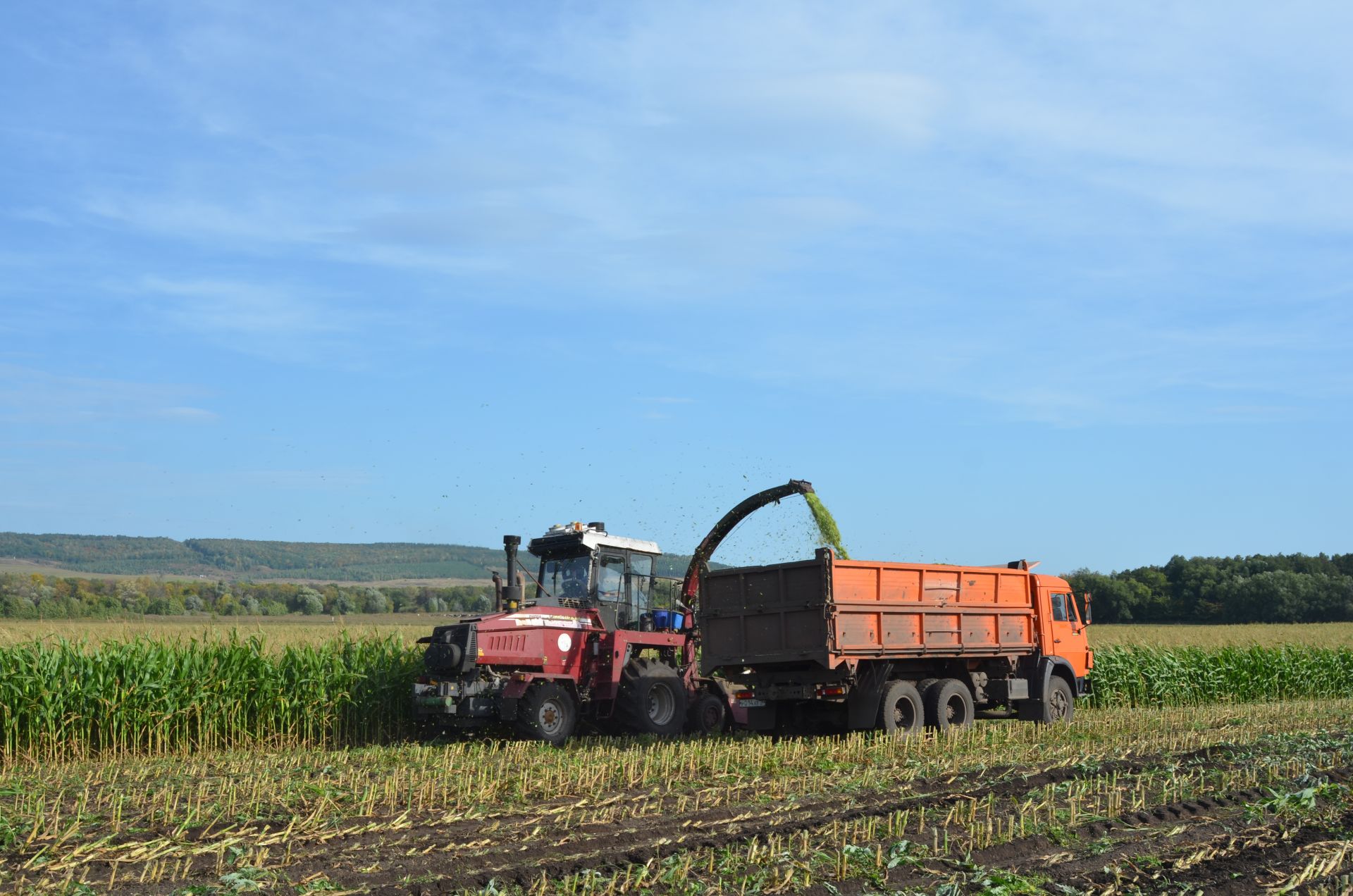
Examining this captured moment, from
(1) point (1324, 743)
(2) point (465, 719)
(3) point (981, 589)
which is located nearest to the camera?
(1) point (1324, 743)

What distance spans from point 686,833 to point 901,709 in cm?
771

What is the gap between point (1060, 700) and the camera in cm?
1827

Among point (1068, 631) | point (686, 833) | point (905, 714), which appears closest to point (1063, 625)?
point (1068, 631)

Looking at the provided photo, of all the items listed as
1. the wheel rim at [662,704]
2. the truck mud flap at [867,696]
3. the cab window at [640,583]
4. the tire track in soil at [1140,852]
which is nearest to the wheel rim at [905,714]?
the truck mud flap at [867,696]

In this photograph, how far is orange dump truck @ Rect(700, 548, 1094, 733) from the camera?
15016mm

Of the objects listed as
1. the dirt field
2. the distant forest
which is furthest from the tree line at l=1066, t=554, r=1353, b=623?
the dirt field

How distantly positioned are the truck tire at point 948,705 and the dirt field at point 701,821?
167 cm

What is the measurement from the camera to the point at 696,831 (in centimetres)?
880

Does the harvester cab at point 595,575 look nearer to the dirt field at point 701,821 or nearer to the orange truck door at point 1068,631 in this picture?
the dirt field at point 701,821

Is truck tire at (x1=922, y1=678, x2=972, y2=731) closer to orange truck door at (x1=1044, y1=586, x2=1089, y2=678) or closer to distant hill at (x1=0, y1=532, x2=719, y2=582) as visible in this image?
orange truck door at (x1=1044, y1=586, x2=1089, y2=678)

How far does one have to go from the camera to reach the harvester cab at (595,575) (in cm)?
1692

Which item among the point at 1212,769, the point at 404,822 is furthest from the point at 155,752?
the point at 1212,769

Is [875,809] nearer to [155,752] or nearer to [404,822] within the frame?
[404,822]

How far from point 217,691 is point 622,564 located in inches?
218
